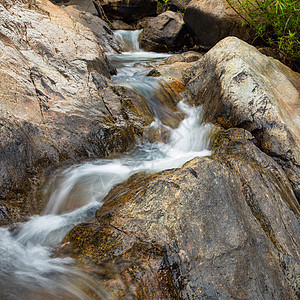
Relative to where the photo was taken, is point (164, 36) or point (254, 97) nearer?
point (254, 97)

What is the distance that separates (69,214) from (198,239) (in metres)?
1.81

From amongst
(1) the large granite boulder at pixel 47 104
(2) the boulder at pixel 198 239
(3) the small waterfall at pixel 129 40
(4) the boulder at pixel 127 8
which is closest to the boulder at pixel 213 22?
(3) the small waterfall at pixel 129 40

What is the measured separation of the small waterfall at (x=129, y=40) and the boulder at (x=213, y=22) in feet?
9.37

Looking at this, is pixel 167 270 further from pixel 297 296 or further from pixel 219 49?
pixel 219 49

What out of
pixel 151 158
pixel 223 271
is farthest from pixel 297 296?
pixel 151 158

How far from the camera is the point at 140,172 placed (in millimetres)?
4105

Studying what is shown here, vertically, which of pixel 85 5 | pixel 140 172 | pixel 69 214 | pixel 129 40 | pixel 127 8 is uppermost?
pixel 127 8

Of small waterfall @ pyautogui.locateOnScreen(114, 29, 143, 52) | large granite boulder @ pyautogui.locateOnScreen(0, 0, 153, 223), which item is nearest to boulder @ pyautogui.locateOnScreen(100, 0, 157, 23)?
small waterfall @ pyautogui.locateOnScreen(114, 29, 143, 52)

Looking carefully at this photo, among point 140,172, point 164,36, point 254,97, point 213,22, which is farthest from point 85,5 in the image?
point 140,172

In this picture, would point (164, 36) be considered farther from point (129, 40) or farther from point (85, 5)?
point (85, 5)

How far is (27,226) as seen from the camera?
304 centimetres

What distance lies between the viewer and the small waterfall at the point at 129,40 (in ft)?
41.0

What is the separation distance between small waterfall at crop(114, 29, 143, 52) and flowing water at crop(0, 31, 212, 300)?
725 cm

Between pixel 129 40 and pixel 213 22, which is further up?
pixel 213 22
